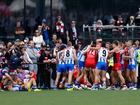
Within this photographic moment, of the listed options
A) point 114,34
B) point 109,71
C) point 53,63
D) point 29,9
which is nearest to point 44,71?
point 53,63

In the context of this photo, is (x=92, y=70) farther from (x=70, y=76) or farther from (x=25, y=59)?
(x=25, y=59)

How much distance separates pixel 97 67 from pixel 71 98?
4765 mm

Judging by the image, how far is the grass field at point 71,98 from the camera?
62.3 feet

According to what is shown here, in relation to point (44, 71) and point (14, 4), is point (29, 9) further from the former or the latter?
point (44, 71)

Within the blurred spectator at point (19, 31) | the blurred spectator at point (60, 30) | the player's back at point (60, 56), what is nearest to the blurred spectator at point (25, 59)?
the player's back at point (60, 56)

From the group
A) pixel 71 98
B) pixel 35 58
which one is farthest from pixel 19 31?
pixel 71 98

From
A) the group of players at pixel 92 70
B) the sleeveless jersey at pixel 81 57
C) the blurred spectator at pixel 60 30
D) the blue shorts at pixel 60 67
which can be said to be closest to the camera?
the group of players at pixel 92 70

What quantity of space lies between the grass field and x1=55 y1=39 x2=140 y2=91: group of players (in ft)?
5.10

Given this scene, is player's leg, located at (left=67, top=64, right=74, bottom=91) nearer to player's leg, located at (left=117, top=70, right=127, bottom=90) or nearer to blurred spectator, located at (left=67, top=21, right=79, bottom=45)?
player's leg, located at (left=117, top=70, right=127, bottom=90)

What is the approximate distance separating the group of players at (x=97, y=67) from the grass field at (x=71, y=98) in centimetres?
155

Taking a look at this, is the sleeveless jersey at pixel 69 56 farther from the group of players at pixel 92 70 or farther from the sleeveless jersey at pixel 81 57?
the sleeveless jersey at pixel 81 57

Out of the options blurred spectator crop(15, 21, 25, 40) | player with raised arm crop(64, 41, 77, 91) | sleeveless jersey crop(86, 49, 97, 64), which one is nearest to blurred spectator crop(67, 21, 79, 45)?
blurred spectator crop(15, 21, 25, 40)

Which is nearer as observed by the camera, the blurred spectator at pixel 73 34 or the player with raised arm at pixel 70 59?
the player with raised arm at pixel 70 59

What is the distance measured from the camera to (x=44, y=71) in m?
25.4
